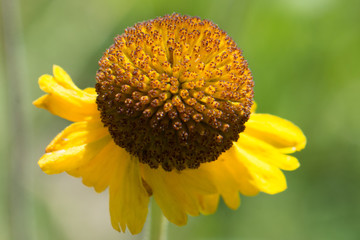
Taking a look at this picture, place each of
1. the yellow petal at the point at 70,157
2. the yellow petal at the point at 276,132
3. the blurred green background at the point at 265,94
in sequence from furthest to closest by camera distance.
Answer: the blurred green background at the point at 265,94 → the yellow petal at the point at 276,132 → the yellow petal at the point at 70,157

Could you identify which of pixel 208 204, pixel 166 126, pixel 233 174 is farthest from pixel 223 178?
pixel 166 126

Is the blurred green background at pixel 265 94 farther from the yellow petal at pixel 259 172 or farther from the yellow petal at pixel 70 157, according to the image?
the yellow petal at pixel 259 172

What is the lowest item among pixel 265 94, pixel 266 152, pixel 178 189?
pixel 178 189

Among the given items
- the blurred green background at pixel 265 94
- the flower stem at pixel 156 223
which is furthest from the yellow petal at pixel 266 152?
the blurred green background at pixel 265 94

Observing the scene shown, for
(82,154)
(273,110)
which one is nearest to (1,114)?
(273,110)

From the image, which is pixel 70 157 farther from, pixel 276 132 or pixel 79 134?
pixel 276 132

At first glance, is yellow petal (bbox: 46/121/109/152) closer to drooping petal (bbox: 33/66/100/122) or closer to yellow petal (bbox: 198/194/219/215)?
drooping petal (bbox: 33/66/100/122)
